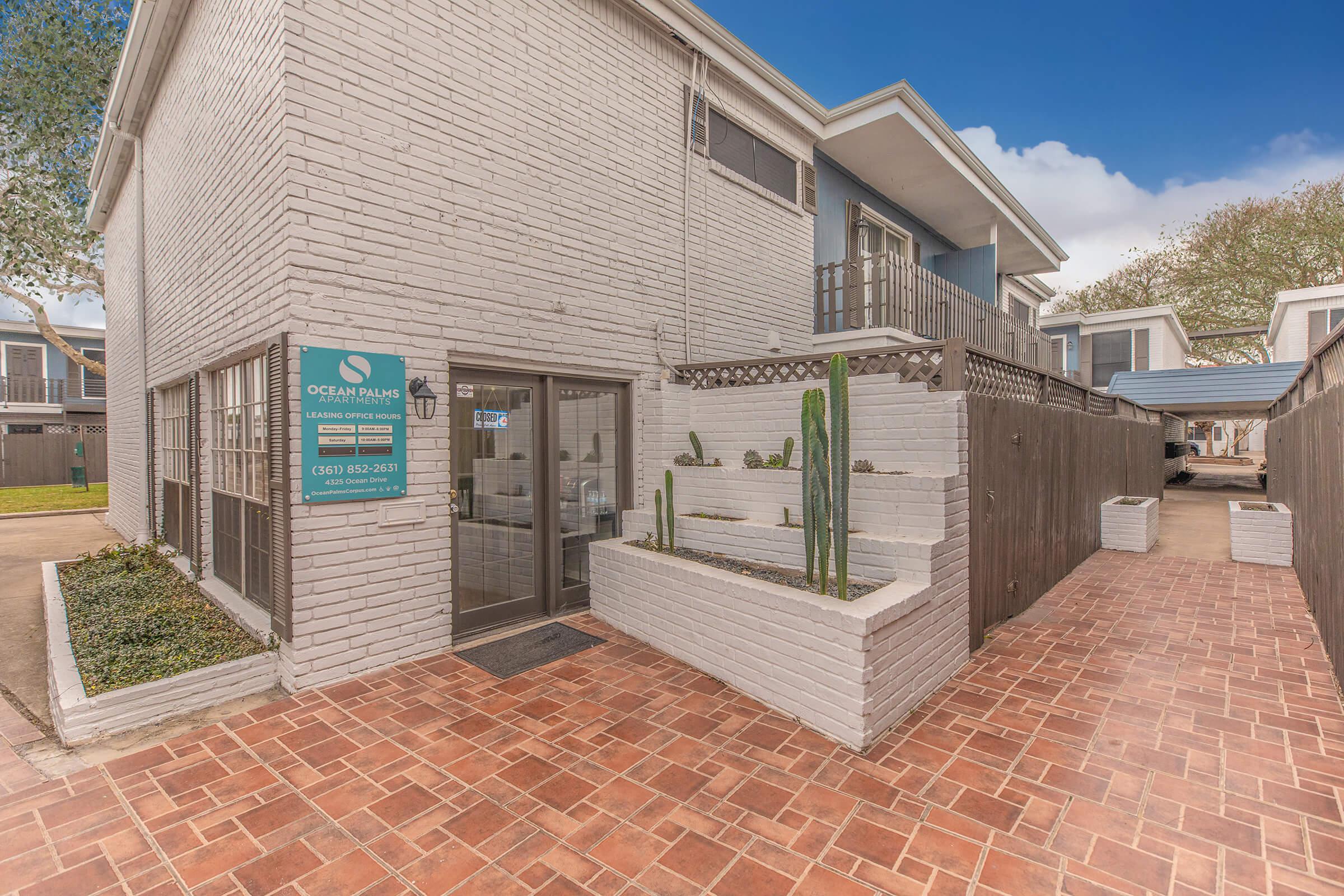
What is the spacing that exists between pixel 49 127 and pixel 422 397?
14.8 metres

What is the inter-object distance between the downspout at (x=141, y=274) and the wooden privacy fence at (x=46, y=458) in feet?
50.0

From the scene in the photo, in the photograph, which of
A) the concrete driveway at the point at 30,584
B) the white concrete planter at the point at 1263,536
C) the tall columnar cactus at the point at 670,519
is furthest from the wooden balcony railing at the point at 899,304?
the concrete driveway at the point at 30,584

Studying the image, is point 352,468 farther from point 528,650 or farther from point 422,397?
point 528,650

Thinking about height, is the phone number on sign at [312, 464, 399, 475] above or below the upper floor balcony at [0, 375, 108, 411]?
below

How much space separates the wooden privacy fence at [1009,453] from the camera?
4.63m

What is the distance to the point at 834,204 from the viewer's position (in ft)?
30.8

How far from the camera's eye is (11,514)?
1230cm

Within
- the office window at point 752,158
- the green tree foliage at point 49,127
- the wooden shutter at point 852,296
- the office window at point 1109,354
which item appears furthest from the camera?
the office window at point 1109,354

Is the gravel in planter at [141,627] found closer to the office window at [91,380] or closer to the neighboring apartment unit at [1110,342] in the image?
the neighboring apartment unit at [1110,342]

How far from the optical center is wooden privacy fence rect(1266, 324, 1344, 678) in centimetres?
416

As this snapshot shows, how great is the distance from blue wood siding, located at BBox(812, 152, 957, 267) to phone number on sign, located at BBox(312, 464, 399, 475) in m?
6.63

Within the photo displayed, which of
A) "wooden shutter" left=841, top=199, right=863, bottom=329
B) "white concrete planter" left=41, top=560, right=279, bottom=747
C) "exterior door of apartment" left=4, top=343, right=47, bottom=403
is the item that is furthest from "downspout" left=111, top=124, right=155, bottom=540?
"exterior door of apartment" left=4, top=343, right=47, bottom=403

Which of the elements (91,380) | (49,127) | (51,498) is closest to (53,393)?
(91,380)

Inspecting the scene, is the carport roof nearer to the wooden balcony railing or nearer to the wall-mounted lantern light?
the wooden balcony railing
